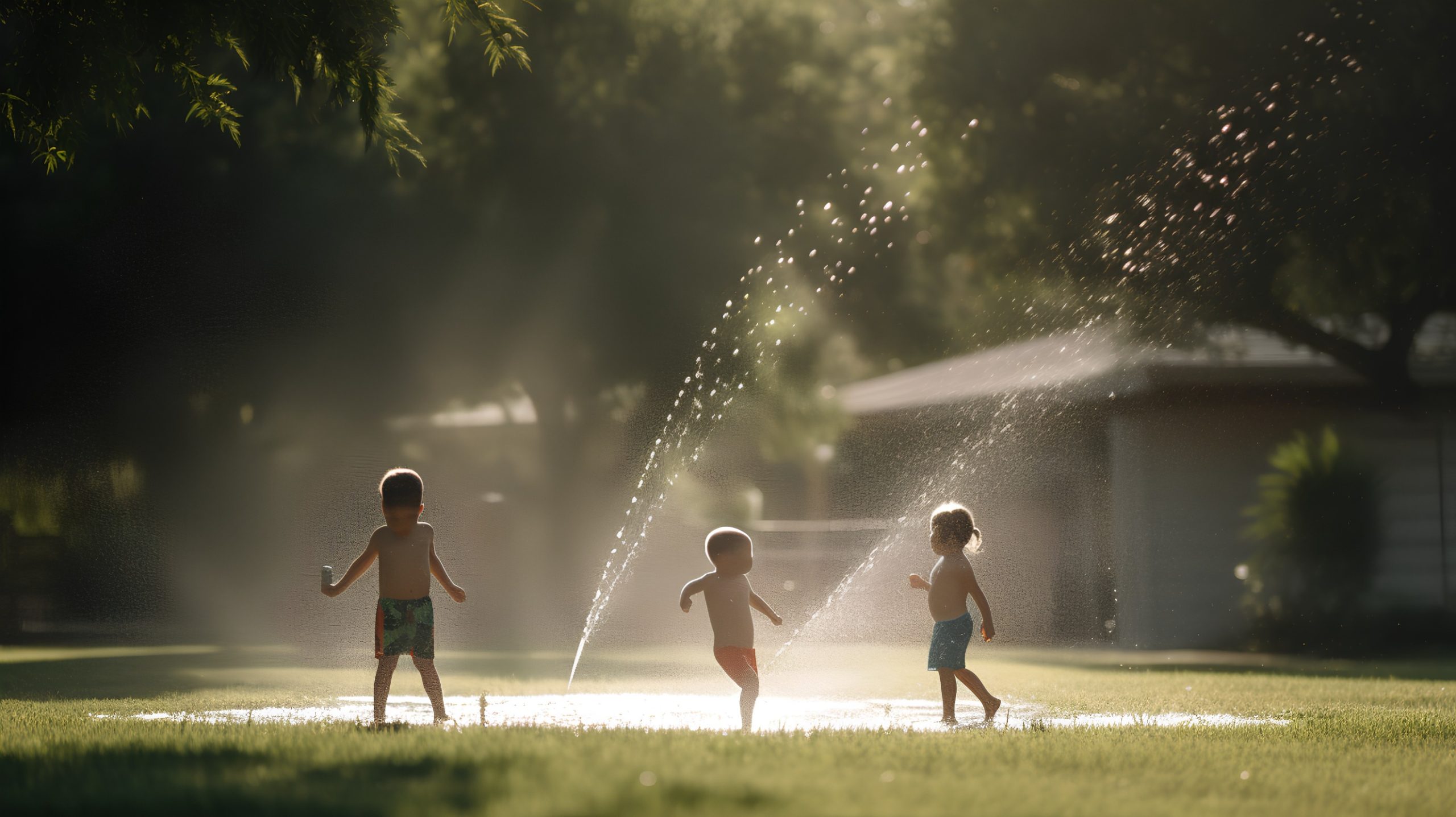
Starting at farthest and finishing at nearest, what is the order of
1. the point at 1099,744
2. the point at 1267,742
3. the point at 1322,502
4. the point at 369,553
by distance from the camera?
the point at 1322,502 < the point at 369,553 < the point at 1267,742 < the point at 1099,744

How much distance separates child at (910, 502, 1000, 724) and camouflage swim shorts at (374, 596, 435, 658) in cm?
264

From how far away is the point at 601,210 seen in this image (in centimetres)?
2389

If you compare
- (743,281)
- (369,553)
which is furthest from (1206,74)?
(369,553)

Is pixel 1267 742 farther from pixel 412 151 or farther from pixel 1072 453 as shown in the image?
pixel 1072 453

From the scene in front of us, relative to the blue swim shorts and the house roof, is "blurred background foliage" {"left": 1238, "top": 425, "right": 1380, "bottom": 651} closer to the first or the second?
Result: the house roof

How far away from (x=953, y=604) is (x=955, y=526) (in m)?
0.45

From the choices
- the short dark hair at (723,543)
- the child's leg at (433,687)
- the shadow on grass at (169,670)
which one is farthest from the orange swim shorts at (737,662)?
the shadow on grass at (169,670)

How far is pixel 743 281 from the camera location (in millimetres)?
24297

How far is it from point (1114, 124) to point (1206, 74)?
61.8 inches

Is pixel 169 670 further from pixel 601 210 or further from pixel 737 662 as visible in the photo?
pixel 601 210

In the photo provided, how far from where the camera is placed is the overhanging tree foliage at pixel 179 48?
26.8ft

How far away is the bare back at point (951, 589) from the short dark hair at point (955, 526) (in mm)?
143

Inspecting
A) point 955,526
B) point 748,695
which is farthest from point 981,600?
point 748,695

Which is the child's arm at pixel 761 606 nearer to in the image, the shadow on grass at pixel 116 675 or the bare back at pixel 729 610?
the bare back at pixel 729 610
